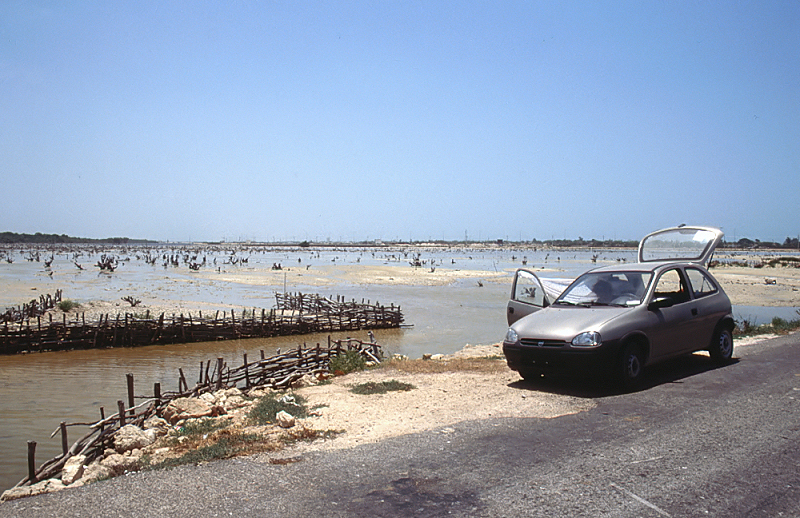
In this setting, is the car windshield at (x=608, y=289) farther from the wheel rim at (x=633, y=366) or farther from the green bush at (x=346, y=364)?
the green bush at (x=346, y=364)

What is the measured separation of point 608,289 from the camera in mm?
9242

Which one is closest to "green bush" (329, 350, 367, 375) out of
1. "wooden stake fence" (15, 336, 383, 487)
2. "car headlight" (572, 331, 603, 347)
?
"wooden stake fence" (15, 336, 383, 487)


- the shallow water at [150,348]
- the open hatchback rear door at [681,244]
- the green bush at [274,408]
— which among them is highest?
the open hatchback rear door at [681,244]

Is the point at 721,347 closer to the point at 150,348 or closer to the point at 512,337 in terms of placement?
the point at 512,337

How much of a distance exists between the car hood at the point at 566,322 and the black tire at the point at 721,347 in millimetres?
2481

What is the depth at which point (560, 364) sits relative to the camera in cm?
795

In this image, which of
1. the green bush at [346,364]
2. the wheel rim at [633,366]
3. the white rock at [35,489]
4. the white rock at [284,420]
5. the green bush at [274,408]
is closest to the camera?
the white rock at [35,489]

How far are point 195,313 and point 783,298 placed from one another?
36.3 meters

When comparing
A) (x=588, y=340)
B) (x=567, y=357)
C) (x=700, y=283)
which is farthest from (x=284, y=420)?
(x=700, y=283)

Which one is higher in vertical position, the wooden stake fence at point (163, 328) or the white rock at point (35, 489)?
the white rock at point (35, 489)

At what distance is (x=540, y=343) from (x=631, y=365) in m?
1.32

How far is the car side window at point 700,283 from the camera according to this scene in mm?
9828

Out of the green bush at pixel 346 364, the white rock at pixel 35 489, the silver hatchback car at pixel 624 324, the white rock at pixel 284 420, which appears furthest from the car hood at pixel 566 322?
the white rock at pixel 35 489

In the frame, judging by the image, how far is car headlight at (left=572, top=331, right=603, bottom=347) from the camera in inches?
307
